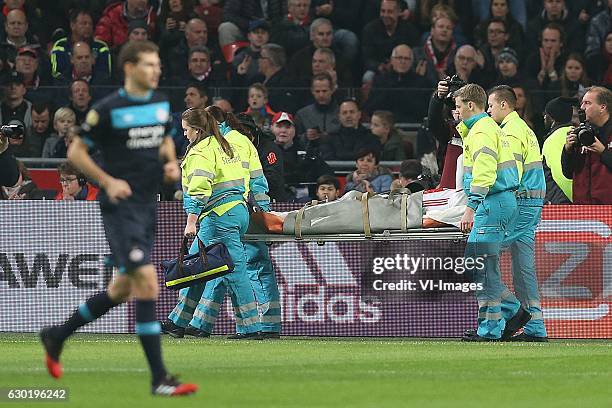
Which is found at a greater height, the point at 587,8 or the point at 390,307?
the point at 587,8

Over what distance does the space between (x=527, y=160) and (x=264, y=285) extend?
2.98 m

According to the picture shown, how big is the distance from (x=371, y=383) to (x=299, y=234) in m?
5.30

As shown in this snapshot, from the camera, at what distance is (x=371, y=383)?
37.0 feet

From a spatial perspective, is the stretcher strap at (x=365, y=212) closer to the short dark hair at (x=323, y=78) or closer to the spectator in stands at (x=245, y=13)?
the short dark hair at (x=323, y=78)

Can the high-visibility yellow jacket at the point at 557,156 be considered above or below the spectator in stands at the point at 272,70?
below

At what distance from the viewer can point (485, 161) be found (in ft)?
49.2

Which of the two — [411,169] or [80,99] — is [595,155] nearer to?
[411,169]

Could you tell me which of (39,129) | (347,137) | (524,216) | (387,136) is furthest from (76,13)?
(524,216)

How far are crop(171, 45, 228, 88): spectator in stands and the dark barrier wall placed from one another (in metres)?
5.17

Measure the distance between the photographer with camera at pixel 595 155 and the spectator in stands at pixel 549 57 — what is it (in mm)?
5507

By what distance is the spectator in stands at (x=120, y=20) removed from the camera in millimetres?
23328

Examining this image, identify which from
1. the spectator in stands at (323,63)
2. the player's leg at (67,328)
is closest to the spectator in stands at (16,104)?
the spectator in stands at (323,63)

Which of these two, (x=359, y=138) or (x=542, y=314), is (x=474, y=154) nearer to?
Answer: (x=542, y=314)

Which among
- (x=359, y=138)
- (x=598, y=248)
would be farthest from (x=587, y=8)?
(x=598, y=248)
